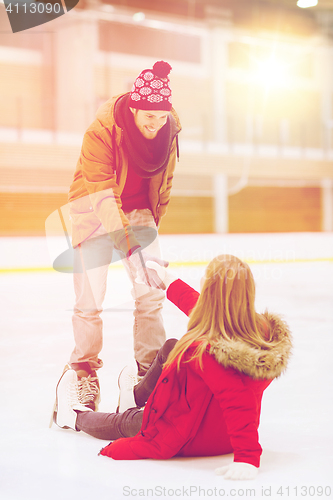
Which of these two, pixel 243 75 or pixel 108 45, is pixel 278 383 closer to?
pixel 108 45

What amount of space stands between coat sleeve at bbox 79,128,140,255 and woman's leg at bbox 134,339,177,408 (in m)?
0.35

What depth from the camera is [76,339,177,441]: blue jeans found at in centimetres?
143

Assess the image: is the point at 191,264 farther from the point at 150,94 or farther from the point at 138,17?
the point at 150,94

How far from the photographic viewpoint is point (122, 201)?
186 centimetres

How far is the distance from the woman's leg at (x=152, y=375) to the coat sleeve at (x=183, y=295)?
90 mm

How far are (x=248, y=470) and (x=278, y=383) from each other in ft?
3.15

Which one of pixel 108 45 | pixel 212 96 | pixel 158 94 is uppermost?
pixel 108 45

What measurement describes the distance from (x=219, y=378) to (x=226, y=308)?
0.15 meters

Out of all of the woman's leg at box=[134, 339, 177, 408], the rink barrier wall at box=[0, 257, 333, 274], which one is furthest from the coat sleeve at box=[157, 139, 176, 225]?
the rink barrier wall at box=[0, 257, 333, 274]

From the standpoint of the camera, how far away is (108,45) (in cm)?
1088

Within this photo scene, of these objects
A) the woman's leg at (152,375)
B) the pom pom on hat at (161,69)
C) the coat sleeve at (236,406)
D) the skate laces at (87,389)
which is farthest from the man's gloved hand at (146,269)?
the pom pom on hat at (161,69)

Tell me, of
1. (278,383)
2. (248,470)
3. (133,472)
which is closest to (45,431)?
(133,472)

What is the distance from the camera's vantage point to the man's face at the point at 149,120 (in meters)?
1.70

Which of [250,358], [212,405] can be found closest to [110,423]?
[212,405]
